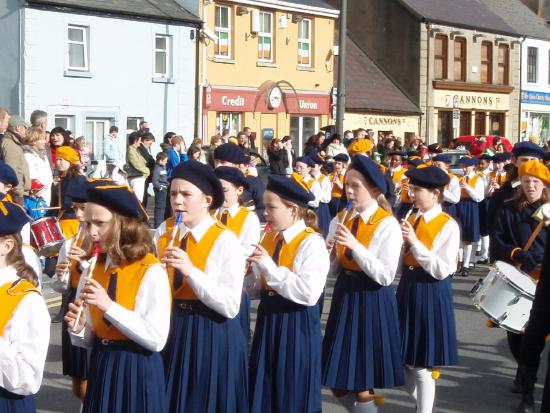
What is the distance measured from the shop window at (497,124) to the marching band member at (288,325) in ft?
144

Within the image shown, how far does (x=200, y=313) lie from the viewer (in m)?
5.69

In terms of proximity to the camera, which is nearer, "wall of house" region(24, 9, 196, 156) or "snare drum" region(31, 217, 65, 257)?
"snare drum" region(31, 217, 65, 257)

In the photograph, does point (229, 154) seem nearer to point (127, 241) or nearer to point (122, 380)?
point (127, 241)

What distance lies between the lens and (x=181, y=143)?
19391 mm

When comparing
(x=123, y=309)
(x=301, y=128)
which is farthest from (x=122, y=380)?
(x=301, y=128)

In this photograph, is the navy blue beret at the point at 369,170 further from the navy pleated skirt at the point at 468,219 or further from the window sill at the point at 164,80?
the window sill at the point at 164,80

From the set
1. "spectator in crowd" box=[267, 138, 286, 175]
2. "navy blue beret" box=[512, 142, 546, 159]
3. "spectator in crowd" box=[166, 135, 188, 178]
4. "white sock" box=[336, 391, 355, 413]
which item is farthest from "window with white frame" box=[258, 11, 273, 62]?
"white sock" box=[336, 391, 355, 413]

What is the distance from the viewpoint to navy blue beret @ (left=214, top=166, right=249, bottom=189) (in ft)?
27.2

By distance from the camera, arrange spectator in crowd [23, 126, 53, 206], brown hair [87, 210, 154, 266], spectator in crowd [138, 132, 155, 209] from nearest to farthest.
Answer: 1. brown hair [87, 210, 154, 266]
2. spectator in crowd [23, 126, 53, 206]
3. spectator in crowd [138, 132, 155, 209]

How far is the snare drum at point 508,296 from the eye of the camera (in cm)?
758

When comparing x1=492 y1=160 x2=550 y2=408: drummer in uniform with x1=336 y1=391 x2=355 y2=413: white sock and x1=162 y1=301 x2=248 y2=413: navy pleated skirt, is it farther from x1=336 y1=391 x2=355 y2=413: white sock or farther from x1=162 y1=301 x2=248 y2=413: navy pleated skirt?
x1=162 y1=301 x2=248 y2=413: navy pleated skirt

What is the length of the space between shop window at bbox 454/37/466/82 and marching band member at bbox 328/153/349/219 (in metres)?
31.0

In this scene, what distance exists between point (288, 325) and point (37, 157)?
7.75 m

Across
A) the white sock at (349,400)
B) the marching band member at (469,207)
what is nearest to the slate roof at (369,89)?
the marching band member at (469,207)
